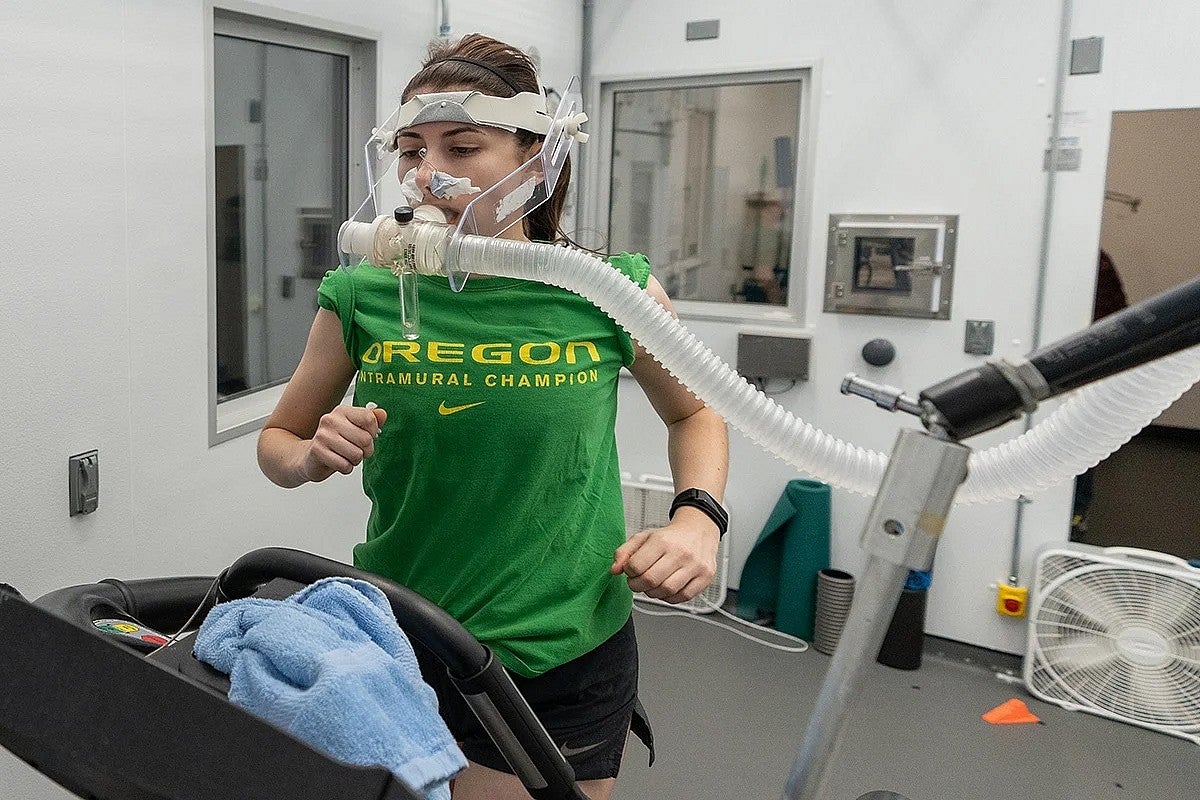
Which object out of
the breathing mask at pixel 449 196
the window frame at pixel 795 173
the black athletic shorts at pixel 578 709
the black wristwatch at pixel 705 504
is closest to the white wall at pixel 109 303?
the breathing mask at pixel 449 196

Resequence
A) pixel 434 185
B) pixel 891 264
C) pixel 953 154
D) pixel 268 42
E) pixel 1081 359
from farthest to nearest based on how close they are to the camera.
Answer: pixel 891 264
pixel 953 154
pixel 268 42
pixel 434 185
pixel 1081 359

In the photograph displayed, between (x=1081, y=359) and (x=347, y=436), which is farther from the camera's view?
(x=347, y=436)

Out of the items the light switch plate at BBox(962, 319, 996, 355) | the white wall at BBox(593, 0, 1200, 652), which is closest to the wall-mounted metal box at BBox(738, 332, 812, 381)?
the white wall at BBox(593, 0, 1200, 652)

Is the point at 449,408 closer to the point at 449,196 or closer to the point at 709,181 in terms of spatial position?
the point at 449,196

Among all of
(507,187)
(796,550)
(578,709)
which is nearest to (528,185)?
(507,187)

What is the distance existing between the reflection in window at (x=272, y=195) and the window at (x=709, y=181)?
142 centimetres

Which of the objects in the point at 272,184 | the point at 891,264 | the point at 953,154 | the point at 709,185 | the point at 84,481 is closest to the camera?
the point at 84,481

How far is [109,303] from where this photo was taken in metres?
2.02

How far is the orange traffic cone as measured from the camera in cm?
316

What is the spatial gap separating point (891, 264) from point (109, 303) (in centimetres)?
256

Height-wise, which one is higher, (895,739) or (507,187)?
(507,187)

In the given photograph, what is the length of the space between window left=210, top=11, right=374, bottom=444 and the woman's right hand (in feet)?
4.64

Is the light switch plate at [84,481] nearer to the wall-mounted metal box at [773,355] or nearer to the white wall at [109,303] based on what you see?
the white wall at [109,303]

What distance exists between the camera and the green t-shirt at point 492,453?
1247mm
